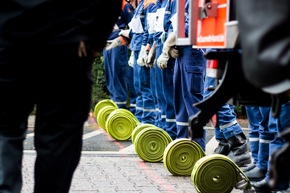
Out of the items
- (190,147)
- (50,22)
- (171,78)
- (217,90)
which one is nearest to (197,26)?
(217,90)

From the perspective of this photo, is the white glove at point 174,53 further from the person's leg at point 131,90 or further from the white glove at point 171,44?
the person's leg at point 131,90

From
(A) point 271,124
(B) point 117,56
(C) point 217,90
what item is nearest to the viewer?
(C) point 217,90

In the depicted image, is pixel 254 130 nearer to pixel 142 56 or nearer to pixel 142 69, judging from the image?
pixel 142 56

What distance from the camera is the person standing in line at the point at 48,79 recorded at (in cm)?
354

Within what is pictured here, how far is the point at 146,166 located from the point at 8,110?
4.45 meters

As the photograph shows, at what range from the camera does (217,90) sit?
4020mm

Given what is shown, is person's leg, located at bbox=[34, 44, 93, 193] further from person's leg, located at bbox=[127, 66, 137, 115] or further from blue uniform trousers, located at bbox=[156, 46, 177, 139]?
person's leg, located at bbox=[127, 66, 137, 115]

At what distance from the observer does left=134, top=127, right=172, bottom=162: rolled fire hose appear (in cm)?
828

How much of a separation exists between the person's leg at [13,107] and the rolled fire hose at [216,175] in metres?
2.45

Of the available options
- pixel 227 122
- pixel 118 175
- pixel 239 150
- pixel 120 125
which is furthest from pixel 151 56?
pixel 118 175

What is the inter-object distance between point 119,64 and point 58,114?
8622mm

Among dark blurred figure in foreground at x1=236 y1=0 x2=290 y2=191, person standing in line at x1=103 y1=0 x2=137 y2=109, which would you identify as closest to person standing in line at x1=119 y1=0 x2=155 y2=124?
person standing in line at x1=103 y1=0 x2=137 y2=109

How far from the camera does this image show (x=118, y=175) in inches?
290

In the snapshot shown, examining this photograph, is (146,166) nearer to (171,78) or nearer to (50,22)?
(171,78)
